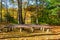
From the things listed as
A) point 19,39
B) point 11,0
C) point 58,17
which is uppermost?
point 11,0

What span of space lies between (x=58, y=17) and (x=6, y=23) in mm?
944

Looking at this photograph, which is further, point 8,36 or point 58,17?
point 58,17

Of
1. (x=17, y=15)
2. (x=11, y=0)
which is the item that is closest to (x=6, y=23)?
(x=17, y=15)

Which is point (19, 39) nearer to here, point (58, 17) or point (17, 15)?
point (17, 15)

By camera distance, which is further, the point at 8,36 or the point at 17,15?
the point at 17,15

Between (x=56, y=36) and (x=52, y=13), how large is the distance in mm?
425

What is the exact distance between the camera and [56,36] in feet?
7.73

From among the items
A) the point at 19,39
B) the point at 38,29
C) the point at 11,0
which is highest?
the point at 11,0

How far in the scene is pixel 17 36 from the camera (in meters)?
2.29

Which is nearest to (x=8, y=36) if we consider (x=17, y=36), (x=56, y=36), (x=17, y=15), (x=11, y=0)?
(x=17, y=36)

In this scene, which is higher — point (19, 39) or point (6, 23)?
point (6, 23)

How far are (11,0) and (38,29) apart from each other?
712 mm

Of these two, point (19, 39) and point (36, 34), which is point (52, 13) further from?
point (19, 39)

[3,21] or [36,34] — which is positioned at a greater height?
[3,21]
